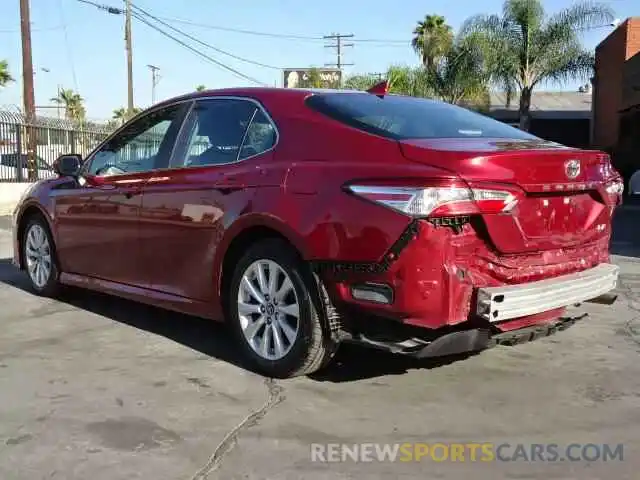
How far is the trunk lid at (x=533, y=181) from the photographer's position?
3910mm

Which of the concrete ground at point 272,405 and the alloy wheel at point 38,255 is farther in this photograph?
the alloy wheel at point 38,255

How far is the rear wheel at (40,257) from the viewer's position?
22.2 ft

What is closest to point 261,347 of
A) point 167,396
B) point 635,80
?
point 167,396

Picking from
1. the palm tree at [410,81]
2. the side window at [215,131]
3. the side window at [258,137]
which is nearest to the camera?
the side window at [258,137]

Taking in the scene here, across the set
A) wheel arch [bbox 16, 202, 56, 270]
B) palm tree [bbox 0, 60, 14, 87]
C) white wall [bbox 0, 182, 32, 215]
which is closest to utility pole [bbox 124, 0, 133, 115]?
palm tree [bbox 0, 60, 14, 87]

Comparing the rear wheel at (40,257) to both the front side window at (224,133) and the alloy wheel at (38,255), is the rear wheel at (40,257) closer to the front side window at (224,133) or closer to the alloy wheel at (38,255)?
the alloy wheel at (38,255)

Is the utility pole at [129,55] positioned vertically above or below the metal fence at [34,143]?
above

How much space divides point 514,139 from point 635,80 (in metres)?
20.1

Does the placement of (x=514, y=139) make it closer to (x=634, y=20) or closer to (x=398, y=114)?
(x=398, y=114)

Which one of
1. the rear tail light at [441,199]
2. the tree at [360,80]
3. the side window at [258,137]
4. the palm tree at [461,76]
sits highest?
the tree at [360,80]

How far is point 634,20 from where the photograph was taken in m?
26.2

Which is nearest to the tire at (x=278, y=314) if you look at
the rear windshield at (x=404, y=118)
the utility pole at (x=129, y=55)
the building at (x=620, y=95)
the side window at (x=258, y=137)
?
the side window at (x=258, y=137)

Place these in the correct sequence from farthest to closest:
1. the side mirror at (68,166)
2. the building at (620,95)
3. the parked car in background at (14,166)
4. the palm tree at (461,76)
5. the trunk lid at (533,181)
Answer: the palm tree at (461,76) → the building at (620,95) → the parked car in background at (14,166) → the side mirror at (68,166) → the trunk lid at (533,181)

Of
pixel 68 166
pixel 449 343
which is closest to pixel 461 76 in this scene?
pixel 68 166
